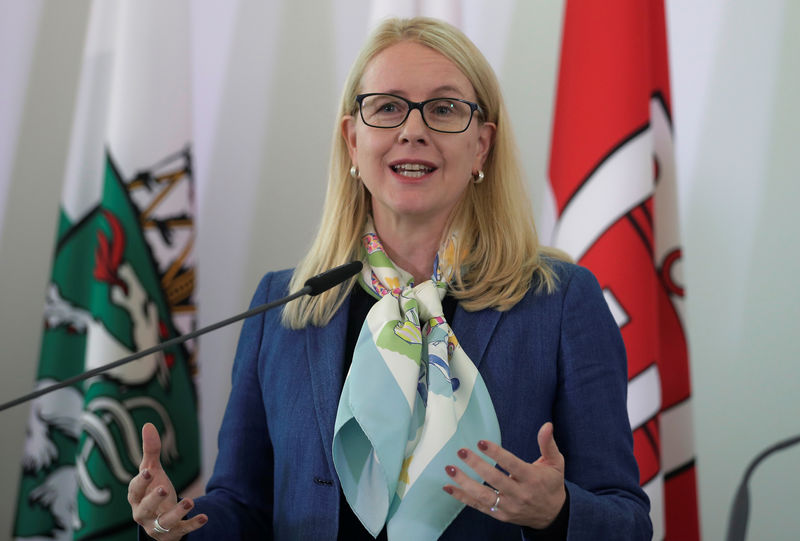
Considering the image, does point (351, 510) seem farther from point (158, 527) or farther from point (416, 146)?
point (416, 146)

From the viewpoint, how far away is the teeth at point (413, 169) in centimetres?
157

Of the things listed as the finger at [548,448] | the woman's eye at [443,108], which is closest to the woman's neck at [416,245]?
the woman's eye at [443,108]

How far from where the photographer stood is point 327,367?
153 cm

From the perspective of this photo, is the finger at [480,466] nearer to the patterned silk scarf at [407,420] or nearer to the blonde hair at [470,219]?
the patterned silk scarf at [407,420]

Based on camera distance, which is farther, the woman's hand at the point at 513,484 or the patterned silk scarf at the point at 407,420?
the patterned silk scarf at the point at 407,420

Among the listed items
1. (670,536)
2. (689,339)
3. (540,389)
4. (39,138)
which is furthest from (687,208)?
(39,138)

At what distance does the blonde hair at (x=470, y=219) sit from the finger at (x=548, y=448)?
40 centimetres

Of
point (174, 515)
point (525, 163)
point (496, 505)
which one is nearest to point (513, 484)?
point (496, 505)

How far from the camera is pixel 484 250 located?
164cm

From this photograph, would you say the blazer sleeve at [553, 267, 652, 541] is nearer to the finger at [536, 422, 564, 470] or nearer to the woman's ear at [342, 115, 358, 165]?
the finger at [536, 422, 564, 470]

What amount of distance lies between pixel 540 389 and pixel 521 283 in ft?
0.72

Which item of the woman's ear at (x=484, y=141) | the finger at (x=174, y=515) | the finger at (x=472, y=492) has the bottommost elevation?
the finger at (x=174, y=515)

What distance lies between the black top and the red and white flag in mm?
794

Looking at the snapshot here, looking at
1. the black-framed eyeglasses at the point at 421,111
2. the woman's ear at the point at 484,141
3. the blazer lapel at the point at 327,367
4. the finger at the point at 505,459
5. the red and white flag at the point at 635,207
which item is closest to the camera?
the finger at the point at 505,459
